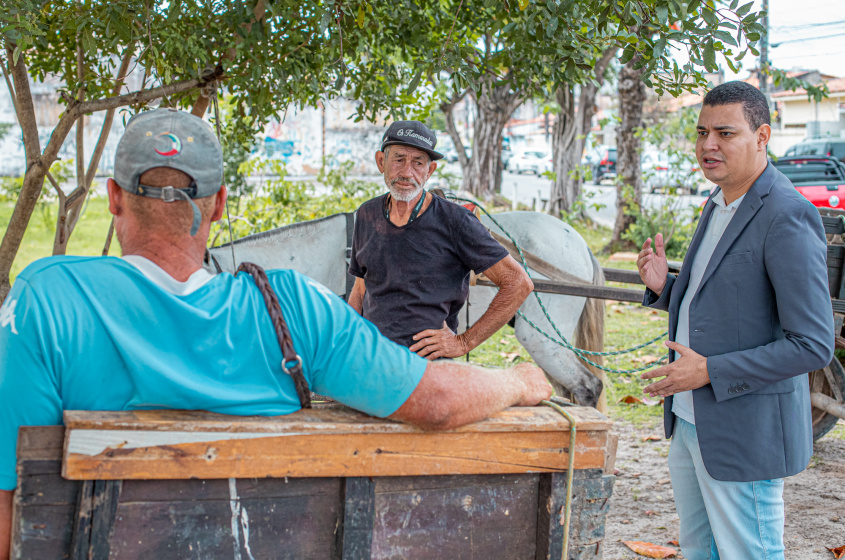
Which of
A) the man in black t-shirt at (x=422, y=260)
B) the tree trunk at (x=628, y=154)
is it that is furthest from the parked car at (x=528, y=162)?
the man in black t-shirt at (x=422, y=260)

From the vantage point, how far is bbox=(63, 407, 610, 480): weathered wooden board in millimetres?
1310

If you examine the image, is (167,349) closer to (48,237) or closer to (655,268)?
(655,268)

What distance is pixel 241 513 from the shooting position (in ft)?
4.67

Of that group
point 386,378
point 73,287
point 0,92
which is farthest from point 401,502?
point 0,92

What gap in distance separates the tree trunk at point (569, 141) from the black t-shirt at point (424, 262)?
995 centimetres

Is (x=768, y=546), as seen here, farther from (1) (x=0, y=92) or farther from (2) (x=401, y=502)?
(1) (x=0, y=92)

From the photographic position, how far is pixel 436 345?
2742mm

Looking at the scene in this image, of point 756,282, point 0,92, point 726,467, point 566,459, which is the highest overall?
point 0,92

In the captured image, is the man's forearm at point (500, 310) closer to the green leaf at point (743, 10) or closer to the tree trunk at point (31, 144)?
the green leaf at point (743, 10)

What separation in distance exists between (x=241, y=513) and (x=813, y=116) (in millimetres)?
43946

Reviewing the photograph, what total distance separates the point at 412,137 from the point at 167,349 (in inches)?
66.3

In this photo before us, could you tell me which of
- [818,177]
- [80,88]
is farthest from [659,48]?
[818,177]

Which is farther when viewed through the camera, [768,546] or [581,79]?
[581,79]

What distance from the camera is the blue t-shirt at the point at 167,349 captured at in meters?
1.33
